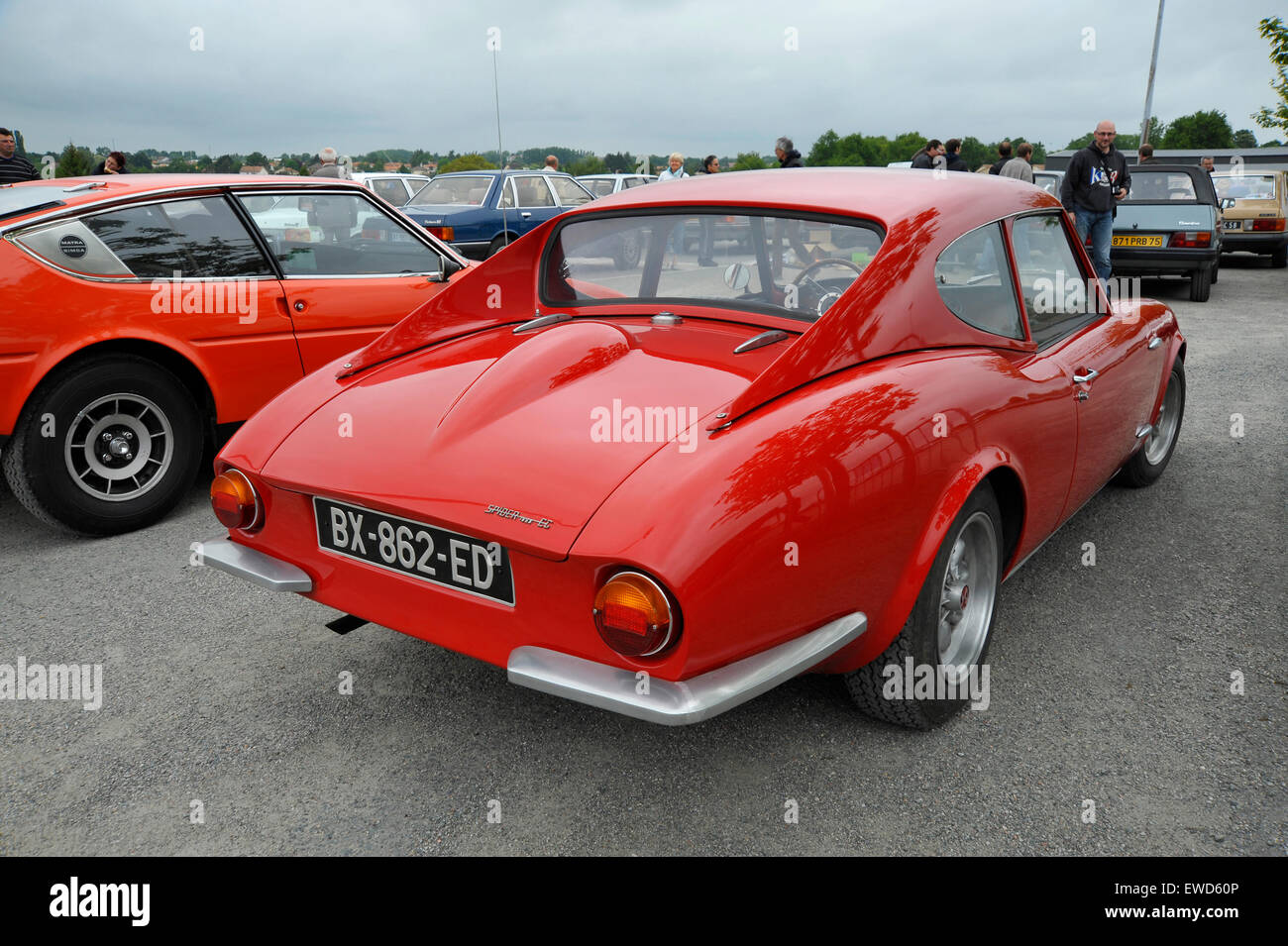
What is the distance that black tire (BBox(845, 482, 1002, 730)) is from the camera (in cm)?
236

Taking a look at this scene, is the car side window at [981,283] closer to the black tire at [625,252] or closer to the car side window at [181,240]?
the black tire at [625,252]

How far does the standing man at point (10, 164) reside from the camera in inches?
295

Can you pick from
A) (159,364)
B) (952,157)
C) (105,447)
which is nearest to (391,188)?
(952,157)

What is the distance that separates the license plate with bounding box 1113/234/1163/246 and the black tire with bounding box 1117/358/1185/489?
7.06 m

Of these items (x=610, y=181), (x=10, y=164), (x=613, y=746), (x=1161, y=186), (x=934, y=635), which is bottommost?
(x=613, y=746)

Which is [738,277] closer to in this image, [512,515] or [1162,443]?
[512,515]

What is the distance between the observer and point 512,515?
6.61 feet

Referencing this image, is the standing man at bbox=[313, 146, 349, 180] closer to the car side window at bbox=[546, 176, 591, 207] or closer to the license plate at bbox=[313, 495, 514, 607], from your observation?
the car side window at bbox=[546, 176, 591, 207]

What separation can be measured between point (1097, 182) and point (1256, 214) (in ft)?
21.6

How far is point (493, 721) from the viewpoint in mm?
2670

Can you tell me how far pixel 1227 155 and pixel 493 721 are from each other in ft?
178

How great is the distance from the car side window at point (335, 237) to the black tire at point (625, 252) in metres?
2.37

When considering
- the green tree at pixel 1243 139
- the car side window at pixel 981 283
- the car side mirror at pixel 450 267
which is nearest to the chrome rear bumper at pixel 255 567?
the car side window at pixel 981 283
